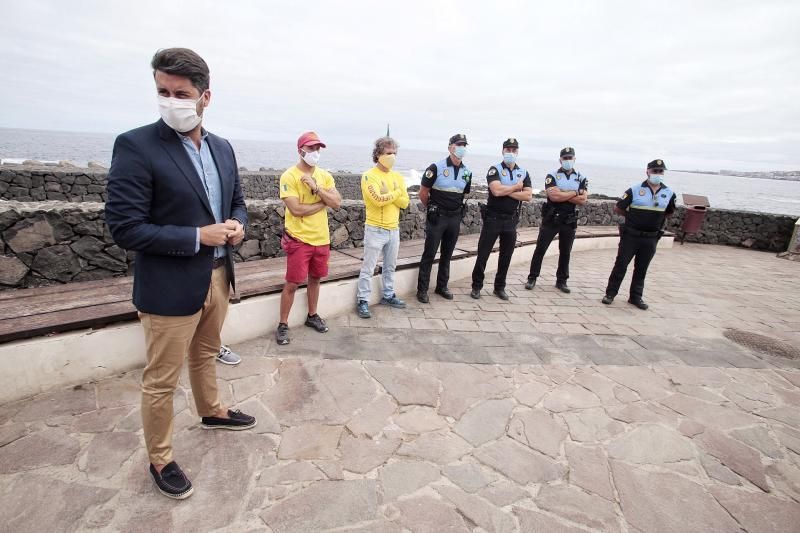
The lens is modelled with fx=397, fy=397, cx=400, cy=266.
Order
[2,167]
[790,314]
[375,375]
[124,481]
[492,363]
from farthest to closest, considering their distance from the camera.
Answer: [2,167]
[790,314]
[492,363]
[375,375]
[124,481]

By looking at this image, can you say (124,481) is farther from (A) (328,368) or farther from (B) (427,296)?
(B) (427,296)

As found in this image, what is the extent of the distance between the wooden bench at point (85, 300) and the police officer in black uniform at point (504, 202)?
1594 mm

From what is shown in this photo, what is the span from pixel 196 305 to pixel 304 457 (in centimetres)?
114

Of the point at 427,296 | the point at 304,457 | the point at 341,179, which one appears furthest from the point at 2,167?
the point at 304,457

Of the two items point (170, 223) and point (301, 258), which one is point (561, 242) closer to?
point (301, 258)

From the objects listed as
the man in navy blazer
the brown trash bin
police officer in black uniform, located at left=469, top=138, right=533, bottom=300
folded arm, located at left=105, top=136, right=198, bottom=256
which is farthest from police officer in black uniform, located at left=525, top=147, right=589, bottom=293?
the brown trash bin

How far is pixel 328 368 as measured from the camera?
11.4ft

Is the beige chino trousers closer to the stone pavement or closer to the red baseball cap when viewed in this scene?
the stone pavement

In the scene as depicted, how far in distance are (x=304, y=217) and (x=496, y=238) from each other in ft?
9.43

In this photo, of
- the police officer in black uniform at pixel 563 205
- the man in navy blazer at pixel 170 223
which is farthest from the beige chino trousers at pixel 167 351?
the police officer in black uniform at pixel 563 205

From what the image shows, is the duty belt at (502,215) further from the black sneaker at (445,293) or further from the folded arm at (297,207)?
the folded arm at (297,207)

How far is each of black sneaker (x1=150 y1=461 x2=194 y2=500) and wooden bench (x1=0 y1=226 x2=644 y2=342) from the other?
1.43m

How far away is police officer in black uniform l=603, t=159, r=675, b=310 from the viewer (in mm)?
5496

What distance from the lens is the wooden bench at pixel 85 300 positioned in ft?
9.14
